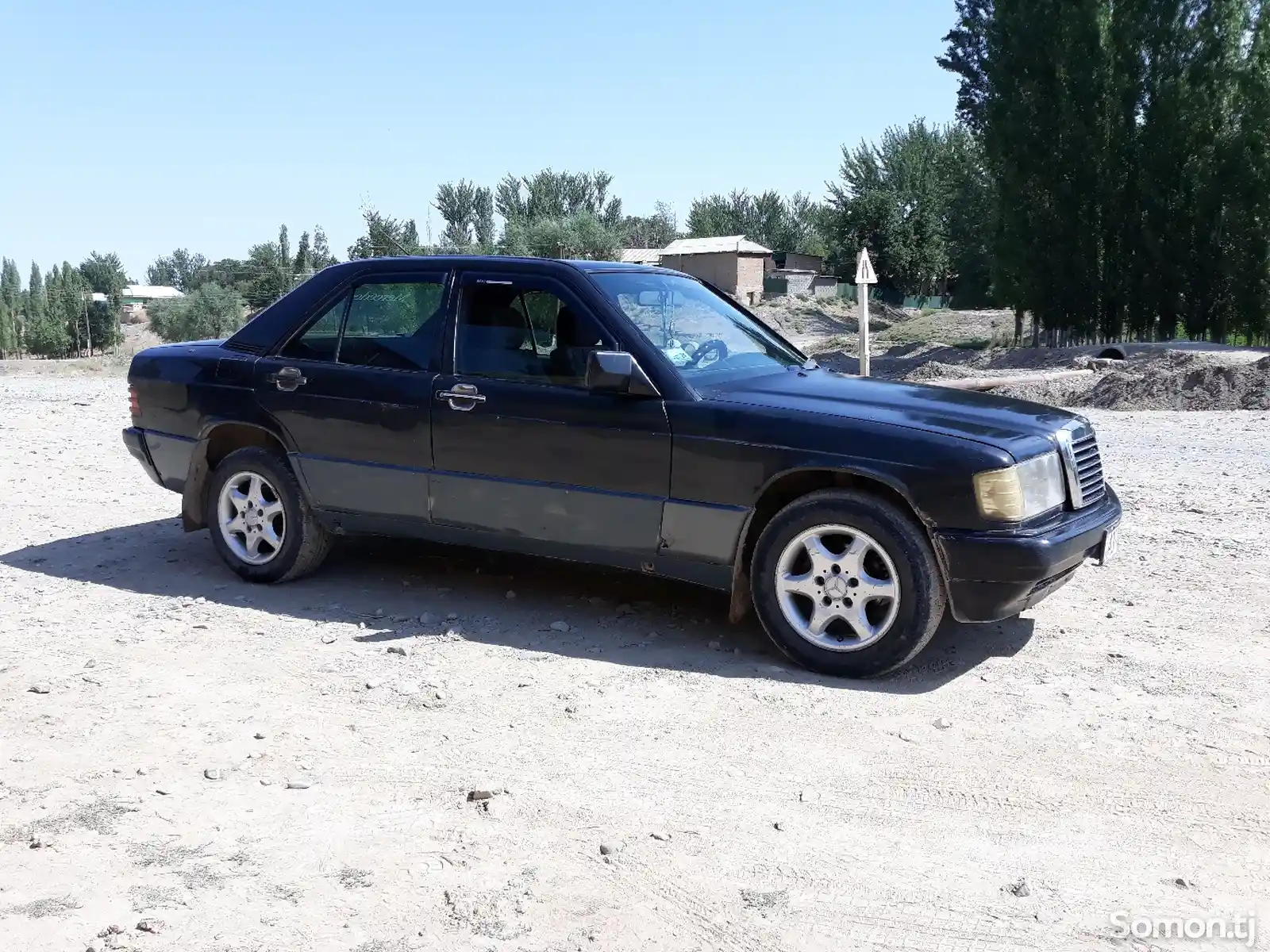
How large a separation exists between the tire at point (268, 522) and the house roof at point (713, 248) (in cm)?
5978

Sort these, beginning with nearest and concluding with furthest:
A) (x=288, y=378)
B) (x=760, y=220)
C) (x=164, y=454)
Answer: (x=288, y=378) → (x=164, y=454) → (x=760, y=220)

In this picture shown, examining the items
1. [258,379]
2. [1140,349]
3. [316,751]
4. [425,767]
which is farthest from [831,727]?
[1140,349]

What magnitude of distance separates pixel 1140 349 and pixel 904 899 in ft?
80.8

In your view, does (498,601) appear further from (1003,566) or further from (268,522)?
(1003,566)

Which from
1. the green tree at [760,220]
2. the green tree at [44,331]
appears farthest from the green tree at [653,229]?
the green tree at [44,331]

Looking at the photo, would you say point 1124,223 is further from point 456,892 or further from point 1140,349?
point 456,892

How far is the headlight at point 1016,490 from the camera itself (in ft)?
15.4

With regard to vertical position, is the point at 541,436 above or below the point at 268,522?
above

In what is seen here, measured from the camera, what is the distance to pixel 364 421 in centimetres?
608

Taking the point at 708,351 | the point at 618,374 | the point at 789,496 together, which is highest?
the point at 708,351

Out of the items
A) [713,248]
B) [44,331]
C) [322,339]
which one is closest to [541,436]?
[322,339]

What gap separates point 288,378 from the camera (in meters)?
6.36

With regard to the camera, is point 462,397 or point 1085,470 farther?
point 462,397

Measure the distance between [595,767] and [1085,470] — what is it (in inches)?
109
